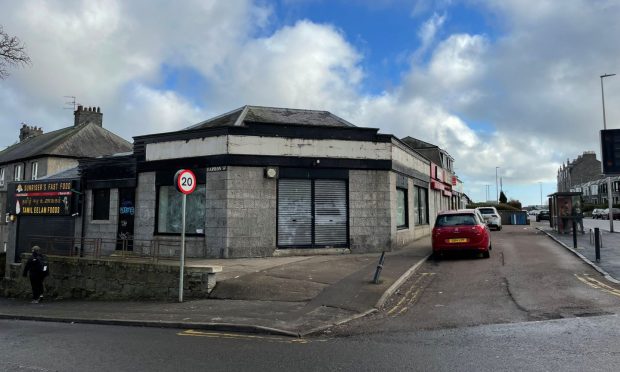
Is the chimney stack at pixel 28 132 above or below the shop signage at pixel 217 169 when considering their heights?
above

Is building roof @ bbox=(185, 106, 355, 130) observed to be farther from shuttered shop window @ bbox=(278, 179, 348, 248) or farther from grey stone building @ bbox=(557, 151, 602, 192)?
grey stone building @ bbox=(557, 151, 602, 192)

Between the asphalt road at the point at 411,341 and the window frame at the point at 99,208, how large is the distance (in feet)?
28.8

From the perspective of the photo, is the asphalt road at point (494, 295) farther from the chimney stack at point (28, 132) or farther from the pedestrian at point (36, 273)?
the chimney stack at point (28, 132)

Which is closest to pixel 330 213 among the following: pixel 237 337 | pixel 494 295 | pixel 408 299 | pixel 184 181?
pixel 408 299

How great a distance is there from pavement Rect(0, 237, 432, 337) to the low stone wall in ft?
1.79

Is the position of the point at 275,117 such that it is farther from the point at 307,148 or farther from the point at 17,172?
the point at 17,172

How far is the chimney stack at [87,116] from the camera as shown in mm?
40688

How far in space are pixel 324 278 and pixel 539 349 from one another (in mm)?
6462

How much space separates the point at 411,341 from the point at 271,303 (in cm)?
396

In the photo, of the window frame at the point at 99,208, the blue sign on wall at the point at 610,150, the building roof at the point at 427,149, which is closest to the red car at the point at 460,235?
the blue sign on wall at the point at 610,150

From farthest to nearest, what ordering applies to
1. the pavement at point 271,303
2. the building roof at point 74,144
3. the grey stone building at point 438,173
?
the building roof at point 74,144
the grey stone building at point 438,173
the pavement at point 271,303

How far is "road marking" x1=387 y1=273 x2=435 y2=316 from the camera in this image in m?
9.16

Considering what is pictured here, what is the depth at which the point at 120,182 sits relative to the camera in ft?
60.0

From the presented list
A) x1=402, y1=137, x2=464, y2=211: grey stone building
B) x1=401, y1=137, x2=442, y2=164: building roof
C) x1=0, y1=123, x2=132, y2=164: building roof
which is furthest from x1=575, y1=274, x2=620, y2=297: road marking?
x1=0, y1=123, x2=132, y2=164: building roof
